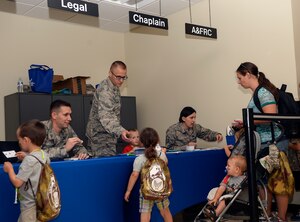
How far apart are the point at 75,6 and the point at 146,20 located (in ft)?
3.54

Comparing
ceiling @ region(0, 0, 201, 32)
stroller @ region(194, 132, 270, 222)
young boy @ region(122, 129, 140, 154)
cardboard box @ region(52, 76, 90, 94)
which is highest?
ceiling @ region(0, 0, 201, 32)

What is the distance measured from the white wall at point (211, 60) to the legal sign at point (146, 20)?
140cm

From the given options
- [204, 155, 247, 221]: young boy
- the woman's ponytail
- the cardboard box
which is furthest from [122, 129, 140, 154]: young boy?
the cardboard box

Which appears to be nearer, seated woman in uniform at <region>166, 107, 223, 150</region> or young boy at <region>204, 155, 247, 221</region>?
young boy at <region>204, 155, 247, 221</region>

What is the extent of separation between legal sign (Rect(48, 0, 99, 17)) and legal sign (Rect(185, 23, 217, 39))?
1579mm

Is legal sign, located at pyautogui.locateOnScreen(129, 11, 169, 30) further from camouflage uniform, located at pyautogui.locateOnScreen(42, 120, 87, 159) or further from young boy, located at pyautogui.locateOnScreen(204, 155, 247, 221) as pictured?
young boy, located at pyautogui.locateOnScreen(204, 155, 247, 221)

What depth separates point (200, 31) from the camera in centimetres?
543

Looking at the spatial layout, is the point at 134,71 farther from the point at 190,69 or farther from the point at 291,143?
the point at 291,143

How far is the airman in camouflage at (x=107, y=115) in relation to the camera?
3.56 metres

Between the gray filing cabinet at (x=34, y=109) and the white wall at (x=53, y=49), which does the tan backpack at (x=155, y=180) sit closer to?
the gray filing cabinet at (x=34, y=109)

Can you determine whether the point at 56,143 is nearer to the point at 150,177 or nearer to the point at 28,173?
the point at 150,177

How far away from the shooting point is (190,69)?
6445 millimetres

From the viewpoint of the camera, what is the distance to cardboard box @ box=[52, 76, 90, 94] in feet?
20.9

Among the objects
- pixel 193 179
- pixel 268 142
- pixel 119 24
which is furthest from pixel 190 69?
pixel 268 142
